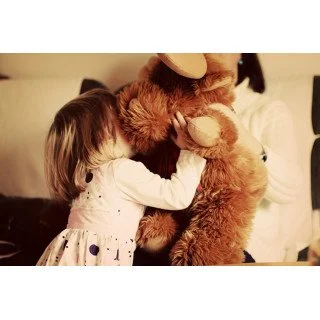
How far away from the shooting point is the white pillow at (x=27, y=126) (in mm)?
1399

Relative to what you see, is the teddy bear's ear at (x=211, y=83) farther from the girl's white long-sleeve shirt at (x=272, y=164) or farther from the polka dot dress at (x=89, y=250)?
the polka dot dress at (x=89, y=250)

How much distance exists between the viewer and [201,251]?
1.33 metres

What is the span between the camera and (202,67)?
1363mm

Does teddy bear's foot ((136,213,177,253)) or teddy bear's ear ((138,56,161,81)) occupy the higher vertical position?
teddy bear's ear ((138,56,161,81))

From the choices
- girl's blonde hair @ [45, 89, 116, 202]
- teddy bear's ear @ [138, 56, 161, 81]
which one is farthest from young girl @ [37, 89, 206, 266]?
teddy bear's ear @ [138, 56, 161, 81]

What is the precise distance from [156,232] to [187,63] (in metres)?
0.47

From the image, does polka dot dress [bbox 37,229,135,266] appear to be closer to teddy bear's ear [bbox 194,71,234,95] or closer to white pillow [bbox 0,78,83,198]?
white pillow [bbox 0,78,83,198]

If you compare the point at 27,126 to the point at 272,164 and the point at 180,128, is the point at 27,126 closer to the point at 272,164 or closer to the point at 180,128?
the point at 180,128

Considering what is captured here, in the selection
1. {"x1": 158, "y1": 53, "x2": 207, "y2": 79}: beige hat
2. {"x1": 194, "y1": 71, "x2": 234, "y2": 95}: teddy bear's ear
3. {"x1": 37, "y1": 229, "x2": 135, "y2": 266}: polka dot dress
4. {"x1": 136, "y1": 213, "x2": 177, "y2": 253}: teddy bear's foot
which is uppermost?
{"x1": 158, "y1": 53, "x2": 207, "y2": 79}: beige hat

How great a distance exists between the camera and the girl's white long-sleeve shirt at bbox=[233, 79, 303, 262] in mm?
1374

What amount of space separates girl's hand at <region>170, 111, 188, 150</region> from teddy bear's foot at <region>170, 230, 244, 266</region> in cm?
24

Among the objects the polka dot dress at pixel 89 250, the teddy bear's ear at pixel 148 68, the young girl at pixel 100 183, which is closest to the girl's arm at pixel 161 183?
the young girl at pixel 100 183

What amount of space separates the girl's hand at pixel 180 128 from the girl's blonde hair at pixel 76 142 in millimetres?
A: 172
